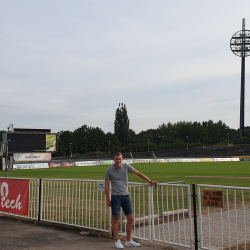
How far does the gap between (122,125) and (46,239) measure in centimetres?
10545

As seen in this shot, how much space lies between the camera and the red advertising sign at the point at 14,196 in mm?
9008

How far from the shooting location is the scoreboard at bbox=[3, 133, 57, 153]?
189ft

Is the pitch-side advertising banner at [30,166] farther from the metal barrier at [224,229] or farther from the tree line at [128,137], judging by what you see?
the tree line at [128,137]

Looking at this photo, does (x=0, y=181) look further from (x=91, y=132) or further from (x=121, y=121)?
(x=91, y=132)

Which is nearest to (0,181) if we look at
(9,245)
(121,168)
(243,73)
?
(9,245)

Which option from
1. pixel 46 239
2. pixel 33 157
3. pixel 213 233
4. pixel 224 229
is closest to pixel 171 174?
pixel 224 229

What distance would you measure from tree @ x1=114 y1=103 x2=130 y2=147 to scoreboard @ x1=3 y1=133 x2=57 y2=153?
5058 cm

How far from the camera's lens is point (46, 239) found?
689cm

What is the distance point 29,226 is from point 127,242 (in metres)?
3.21

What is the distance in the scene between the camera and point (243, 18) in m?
102

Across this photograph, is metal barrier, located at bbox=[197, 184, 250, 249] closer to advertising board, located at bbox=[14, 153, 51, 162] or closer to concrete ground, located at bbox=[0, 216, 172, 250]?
concrete ground, located at bbox=[0, 216, 172, 250]

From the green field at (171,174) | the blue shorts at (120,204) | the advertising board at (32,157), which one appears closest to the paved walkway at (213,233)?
the blue shorts at (120,204)

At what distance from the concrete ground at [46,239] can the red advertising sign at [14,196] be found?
75 centimetres

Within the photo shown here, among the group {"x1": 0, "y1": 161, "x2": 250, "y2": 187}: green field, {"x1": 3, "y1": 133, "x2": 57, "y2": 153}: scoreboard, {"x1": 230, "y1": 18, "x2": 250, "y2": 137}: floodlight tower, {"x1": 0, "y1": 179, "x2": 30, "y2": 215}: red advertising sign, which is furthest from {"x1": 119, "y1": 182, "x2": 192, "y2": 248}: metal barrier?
{"x1": 230, "y1": 18, "x2": 250, "y2": 137}: floodlight tower
